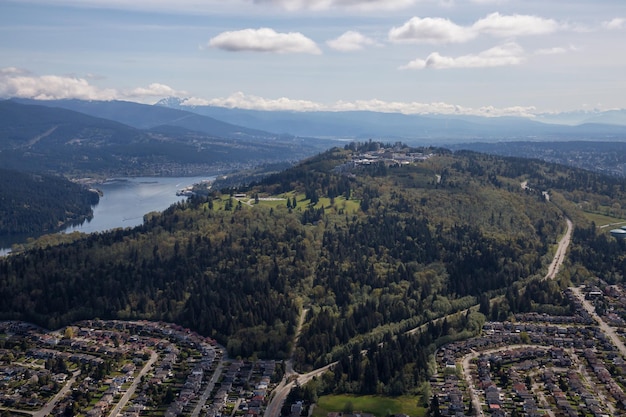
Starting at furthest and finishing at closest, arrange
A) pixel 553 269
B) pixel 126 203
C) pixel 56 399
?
pixel 126 203 → pixel 553 269 → pixel 56 399

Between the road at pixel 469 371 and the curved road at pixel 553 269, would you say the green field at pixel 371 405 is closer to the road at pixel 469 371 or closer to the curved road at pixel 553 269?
the road at pixel 469 371

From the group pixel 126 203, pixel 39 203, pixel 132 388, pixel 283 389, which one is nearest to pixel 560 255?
pixel 283 389

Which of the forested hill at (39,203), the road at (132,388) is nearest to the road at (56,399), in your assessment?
the road at (132,388)

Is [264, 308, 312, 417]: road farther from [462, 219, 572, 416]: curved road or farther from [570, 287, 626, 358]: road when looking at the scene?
[570, 287, 626, 358]: road

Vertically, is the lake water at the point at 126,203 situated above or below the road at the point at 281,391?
below

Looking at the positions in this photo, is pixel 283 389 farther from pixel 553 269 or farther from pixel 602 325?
pixel 553 269

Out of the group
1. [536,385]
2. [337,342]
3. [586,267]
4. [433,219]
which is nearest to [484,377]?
[536,385]
